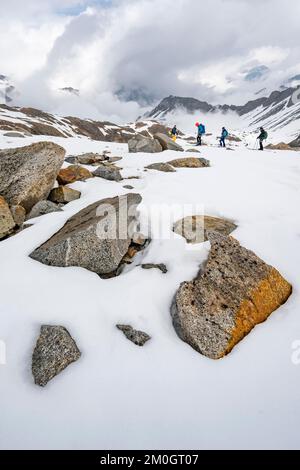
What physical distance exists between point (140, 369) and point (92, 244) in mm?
→ 3393

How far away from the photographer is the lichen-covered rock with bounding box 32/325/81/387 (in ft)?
16.3

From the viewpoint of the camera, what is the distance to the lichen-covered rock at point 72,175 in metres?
12.5

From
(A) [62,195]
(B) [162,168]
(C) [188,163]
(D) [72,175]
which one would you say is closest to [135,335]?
(A) [62,195]

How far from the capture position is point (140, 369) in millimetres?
5133

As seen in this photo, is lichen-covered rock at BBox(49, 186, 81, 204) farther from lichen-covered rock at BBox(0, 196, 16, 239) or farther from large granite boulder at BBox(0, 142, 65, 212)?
lichen-covered rock at BBox(0, 196, 16, 239)

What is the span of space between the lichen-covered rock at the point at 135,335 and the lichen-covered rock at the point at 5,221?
508 cm

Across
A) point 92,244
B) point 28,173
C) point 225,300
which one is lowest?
point 225,300

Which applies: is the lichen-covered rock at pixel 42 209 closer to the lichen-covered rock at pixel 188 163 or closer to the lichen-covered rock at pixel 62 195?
the lichen-covered rock at pixel 62 195

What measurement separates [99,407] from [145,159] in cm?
1658

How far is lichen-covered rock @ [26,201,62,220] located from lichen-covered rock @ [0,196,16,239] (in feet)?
2.94

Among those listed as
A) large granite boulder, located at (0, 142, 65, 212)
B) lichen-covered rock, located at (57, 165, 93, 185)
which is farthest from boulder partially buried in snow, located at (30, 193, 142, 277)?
lichen-covered rock, located at (57, 165, 93, 185)

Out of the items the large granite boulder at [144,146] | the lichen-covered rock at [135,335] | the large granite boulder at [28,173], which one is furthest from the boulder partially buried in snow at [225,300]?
the large granite boulder at [144,146]

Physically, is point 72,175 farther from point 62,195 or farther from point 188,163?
point 188,163
